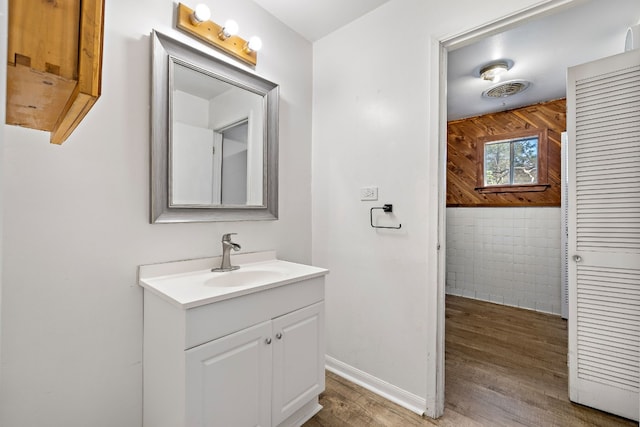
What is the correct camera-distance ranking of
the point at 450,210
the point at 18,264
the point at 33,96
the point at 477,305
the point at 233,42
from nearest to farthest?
the point at 33,96 < the point at 18,264 < the point at 233,42 < the point at 477,305 < the point at 450,210

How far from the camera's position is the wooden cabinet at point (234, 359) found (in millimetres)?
1134

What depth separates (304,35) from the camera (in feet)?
7.14

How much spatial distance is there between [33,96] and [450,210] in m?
4.17

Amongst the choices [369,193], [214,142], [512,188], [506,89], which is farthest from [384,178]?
[512,188]

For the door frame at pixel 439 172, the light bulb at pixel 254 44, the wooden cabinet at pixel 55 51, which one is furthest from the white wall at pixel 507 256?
the wooden cabinet at pixel 55 51

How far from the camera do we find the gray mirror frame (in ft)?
4.63

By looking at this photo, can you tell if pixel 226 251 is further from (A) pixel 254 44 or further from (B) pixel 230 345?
(A) pixel 254 44

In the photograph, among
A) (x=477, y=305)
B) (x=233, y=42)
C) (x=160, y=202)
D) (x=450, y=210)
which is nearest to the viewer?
(x=160, y=202)

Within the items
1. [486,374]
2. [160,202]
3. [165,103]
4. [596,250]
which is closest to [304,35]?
[165,103]

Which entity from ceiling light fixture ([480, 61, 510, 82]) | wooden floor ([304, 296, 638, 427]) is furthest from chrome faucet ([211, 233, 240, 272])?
ceiling light fixture ([480, 61, 510, 82])

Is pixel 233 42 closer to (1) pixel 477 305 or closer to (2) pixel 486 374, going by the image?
(2) pixel 486 374

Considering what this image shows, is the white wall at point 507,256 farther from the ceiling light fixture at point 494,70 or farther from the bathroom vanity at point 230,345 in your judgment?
the bathroom vanity at point 230,345

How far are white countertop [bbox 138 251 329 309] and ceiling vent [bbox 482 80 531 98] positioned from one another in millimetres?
2613

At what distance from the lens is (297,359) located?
4.97ft
